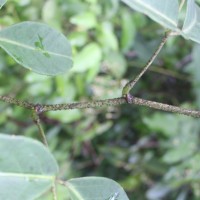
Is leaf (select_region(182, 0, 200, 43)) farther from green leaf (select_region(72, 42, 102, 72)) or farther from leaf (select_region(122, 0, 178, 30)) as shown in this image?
green leaf (select_region(72, 42, 102, 72))

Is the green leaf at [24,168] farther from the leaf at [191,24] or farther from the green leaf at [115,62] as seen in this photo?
the green leaf at [115,62]

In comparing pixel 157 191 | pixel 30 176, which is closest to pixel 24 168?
pixel 30 176

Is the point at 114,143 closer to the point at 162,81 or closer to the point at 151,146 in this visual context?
the point at 151,146

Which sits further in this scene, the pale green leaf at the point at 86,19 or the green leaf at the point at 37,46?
the pale green leaf at the point at 86,19

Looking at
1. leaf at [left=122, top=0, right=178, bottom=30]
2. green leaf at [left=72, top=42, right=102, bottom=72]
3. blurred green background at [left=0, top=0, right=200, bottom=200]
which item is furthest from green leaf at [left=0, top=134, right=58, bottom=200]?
green leaf at [left=72, top=42, right=102, bottom=72]

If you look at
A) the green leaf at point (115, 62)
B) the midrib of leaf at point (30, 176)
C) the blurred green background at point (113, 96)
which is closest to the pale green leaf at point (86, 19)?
the blurred green background at point (113, 96)

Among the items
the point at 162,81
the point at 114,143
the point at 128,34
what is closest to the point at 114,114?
the point at 114,143

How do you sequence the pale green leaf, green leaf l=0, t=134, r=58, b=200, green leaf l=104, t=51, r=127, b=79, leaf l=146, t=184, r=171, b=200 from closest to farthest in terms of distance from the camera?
1. green leaf l=0, t=134, r=58, b=200
2. the pale green leaf
3. green leaf l=104, t=51, r=127, b=79
4. leaf l=146, t=184, r=171, b=200
